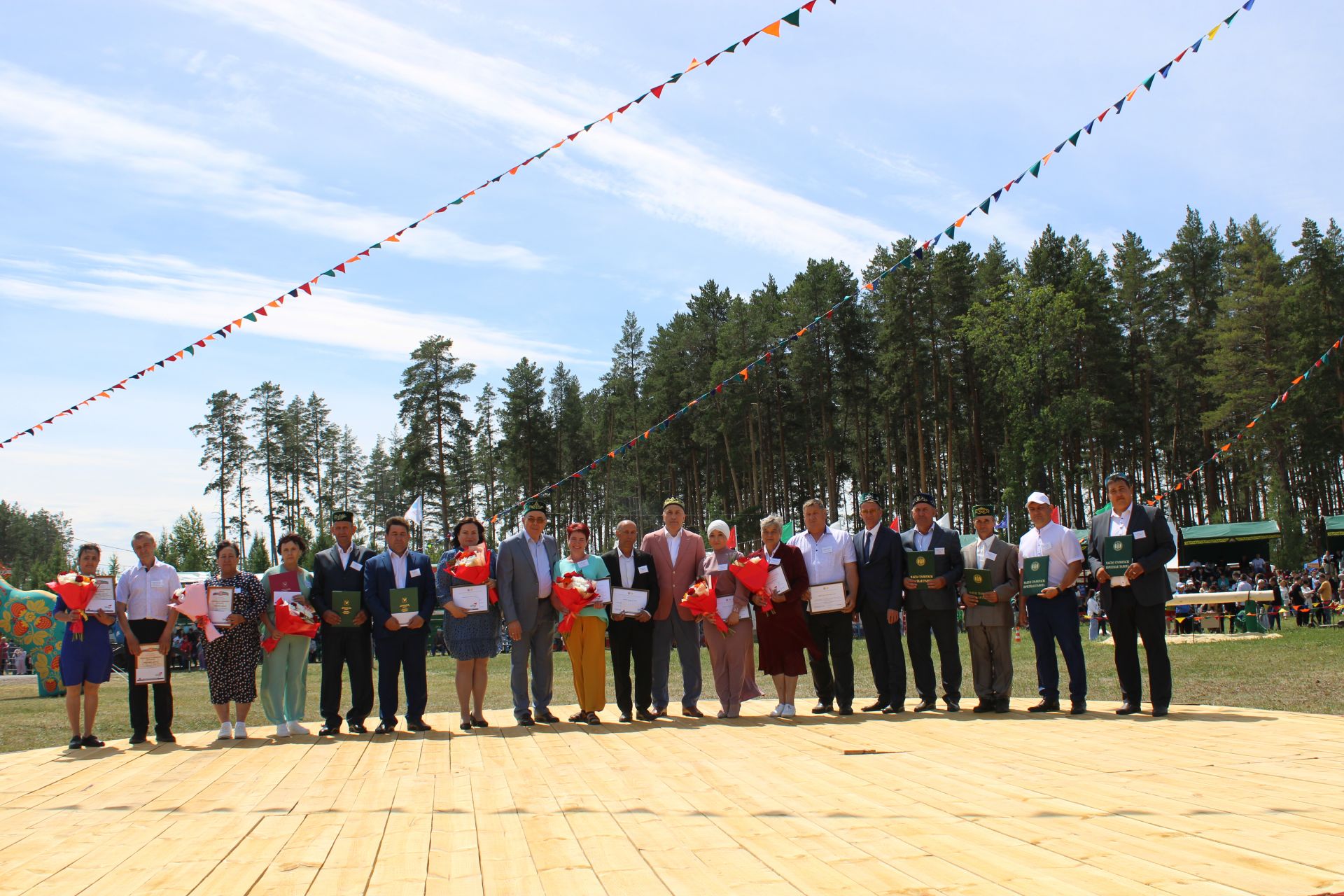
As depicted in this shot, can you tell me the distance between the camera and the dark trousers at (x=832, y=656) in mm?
8281

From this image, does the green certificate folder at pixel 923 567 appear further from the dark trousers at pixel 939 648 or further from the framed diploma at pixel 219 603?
the framed diploma at pixel 219 603

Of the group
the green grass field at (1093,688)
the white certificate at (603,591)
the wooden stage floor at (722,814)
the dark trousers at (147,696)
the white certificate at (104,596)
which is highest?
the white certificate at (104,596)

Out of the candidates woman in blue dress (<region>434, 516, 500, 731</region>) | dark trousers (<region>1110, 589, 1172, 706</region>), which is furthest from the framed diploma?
dark trousers (<region>1110, 589, 1172, 706</region>)

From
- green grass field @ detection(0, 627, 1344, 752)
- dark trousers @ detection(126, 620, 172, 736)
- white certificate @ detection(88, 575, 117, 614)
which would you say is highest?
white certificate @ detection(88, 575, 117, 614)

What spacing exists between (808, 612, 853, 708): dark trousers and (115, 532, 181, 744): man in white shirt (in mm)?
4915

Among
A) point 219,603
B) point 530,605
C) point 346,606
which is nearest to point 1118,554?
point 530,605

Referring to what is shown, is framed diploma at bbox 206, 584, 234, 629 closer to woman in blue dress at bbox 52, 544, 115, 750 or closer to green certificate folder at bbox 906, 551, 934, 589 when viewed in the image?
woman in blue dress at bbox 52, 544, 115, 750

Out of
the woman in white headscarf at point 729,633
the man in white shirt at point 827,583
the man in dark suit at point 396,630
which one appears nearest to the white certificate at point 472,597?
the man in dark suit at point 396,630

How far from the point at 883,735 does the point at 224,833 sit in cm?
404

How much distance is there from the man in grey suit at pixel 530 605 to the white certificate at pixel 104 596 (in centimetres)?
284

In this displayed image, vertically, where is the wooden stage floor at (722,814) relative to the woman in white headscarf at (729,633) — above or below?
below

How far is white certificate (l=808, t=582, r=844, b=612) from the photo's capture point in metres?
8.28

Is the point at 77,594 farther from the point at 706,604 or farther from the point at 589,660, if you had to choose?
the point at 706,604

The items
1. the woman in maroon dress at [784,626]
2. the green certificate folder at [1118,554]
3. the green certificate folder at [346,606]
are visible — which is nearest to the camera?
→ the green certificate folder at [1118,554]
